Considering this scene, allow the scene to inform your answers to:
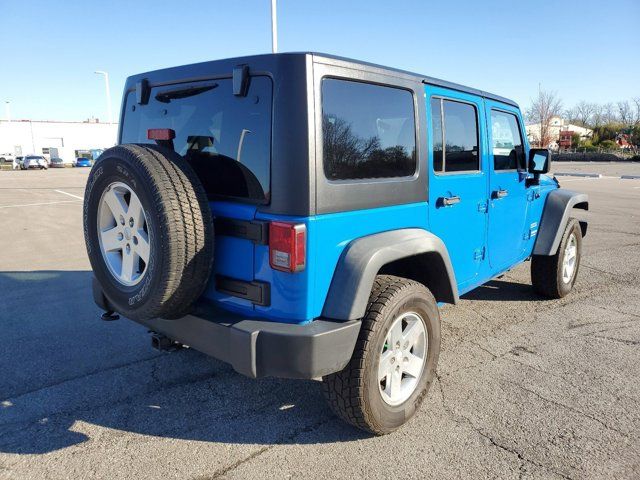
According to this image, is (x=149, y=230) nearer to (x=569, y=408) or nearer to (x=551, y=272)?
(x=569, y=408)

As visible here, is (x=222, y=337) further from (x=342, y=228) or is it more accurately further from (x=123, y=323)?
(x=123, y=323)

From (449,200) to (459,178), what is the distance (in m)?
0.25

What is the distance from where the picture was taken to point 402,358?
2781 millimetres

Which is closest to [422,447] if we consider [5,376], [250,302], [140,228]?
[250,302]

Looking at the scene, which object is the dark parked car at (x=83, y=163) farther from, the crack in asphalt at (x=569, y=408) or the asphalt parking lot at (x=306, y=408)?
the crack in asphalt at (x=569, y=408)

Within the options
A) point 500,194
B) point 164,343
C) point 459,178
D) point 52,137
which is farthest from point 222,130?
point 52,137

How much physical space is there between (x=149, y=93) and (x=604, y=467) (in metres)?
3.40

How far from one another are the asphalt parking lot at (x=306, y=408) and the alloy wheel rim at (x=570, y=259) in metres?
0.43

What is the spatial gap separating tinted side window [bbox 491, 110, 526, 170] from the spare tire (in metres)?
2.64

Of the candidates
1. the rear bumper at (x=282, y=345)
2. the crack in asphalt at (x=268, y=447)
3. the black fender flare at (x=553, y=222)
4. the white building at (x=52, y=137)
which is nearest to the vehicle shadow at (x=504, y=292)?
the black fender flare at (x=553, y=222)

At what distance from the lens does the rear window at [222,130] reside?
2359 millimetres

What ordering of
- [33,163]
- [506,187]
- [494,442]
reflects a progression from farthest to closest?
[33,163]
[506,187]
[494,442]

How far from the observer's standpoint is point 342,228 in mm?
2406

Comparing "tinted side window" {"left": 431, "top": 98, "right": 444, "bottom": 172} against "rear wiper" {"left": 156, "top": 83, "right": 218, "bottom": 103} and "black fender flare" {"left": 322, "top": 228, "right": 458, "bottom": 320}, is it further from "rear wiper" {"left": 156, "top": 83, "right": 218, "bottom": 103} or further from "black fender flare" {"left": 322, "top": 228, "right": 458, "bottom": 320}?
"rear wiper" {"left": 156, "top": 83, "right": 218, "bottom": 103}
